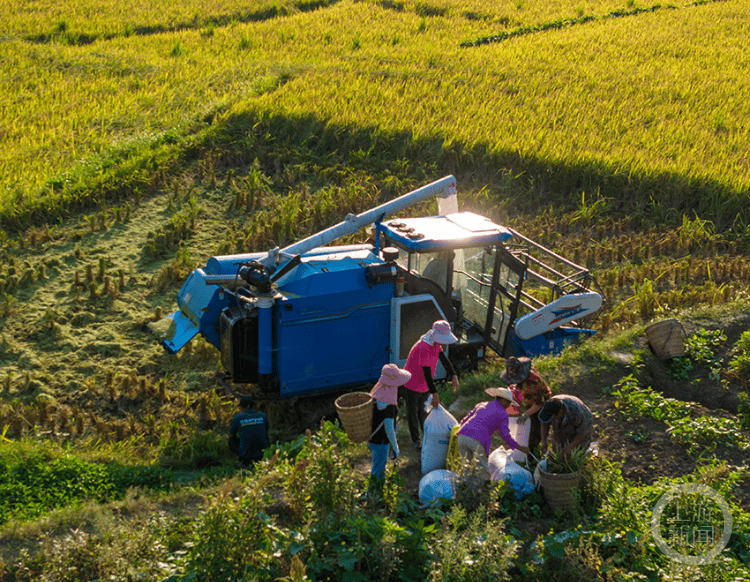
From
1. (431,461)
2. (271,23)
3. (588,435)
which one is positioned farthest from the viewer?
(271,23)

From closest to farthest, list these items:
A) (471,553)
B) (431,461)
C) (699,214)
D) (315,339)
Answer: (471,553), (431,461), (315,339), (699,214)

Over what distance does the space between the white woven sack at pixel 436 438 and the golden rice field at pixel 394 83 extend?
918cm

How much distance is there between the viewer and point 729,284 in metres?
10.4

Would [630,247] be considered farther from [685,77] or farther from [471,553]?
[685,77]

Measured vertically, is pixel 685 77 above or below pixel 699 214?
above

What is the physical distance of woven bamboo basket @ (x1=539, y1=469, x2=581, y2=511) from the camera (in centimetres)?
526

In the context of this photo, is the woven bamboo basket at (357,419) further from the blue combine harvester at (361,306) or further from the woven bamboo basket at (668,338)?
the woven bamboo basket at (668,338)

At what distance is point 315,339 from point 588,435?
3.14 meters

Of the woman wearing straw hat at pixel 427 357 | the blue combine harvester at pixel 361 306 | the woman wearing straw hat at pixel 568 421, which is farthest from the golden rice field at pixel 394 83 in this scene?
the woman wearing straw hat at pixel 568 421

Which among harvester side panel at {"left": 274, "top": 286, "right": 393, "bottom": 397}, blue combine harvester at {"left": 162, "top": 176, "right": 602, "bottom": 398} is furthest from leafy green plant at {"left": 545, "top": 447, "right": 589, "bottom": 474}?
harvester side panel at {"left": 274, "top": 286, "right": 393, "bottom": 397}

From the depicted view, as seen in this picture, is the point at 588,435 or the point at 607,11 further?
the point at 607,11

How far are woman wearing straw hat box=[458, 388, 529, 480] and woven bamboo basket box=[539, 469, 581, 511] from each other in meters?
0.46

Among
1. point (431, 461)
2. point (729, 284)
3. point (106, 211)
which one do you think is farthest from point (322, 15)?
point (431, 461)

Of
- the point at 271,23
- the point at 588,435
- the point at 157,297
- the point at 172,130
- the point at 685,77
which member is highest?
the point at 271,23
